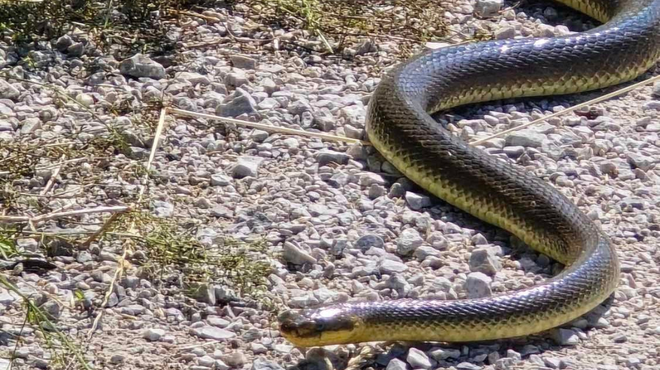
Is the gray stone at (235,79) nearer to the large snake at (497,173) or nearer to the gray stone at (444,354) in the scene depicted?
the large snake at (497,173)

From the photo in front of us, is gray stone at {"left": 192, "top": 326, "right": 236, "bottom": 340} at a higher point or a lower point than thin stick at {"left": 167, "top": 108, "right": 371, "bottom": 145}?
higher

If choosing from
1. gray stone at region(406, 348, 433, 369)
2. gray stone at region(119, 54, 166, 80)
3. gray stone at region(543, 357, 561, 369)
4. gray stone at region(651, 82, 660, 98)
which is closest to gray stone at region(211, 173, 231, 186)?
gray stone at region(119, 54, 166, 80)

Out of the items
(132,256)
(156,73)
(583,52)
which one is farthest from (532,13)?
(132,256)

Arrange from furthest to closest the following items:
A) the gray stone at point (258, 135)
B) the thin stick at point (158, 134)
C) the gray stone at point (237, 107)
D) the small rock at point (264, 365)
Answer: the gray stone at point (237, 107) < the gray stone at point (258, 135) < the thin stick at point (158, 134) < the small rock at point (264, 365)

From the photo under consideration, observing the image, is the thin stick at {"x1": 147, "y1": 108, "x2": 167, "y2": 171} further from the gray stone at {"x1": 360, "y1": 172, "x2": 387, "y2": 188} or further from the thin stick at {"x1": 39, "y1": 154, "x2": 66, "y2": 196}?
the gray stone at {"x1": 360, "y1": 172, "x2": 387, "y2": 188}

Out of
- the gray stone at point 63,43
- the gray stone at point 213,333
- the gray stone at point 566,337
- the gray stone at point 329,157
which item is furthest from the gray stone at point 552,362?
the gray stone at point 63,43

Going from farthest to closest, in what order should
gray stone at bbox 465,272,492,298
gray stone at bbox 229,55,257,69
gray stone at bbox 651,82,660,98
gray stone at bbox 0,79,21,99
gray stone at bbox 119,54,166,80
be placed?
gray stone at bbox 651,82,660,98 < gray stone at bbox 229,55,257,69 < gray stone at bbox 119,54,166,80 < gray stone at bbox 0,79,21,99 < gray stone at bbox 465,272,492,298

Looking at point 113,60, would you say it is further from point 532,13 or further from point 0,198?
point 532,13
